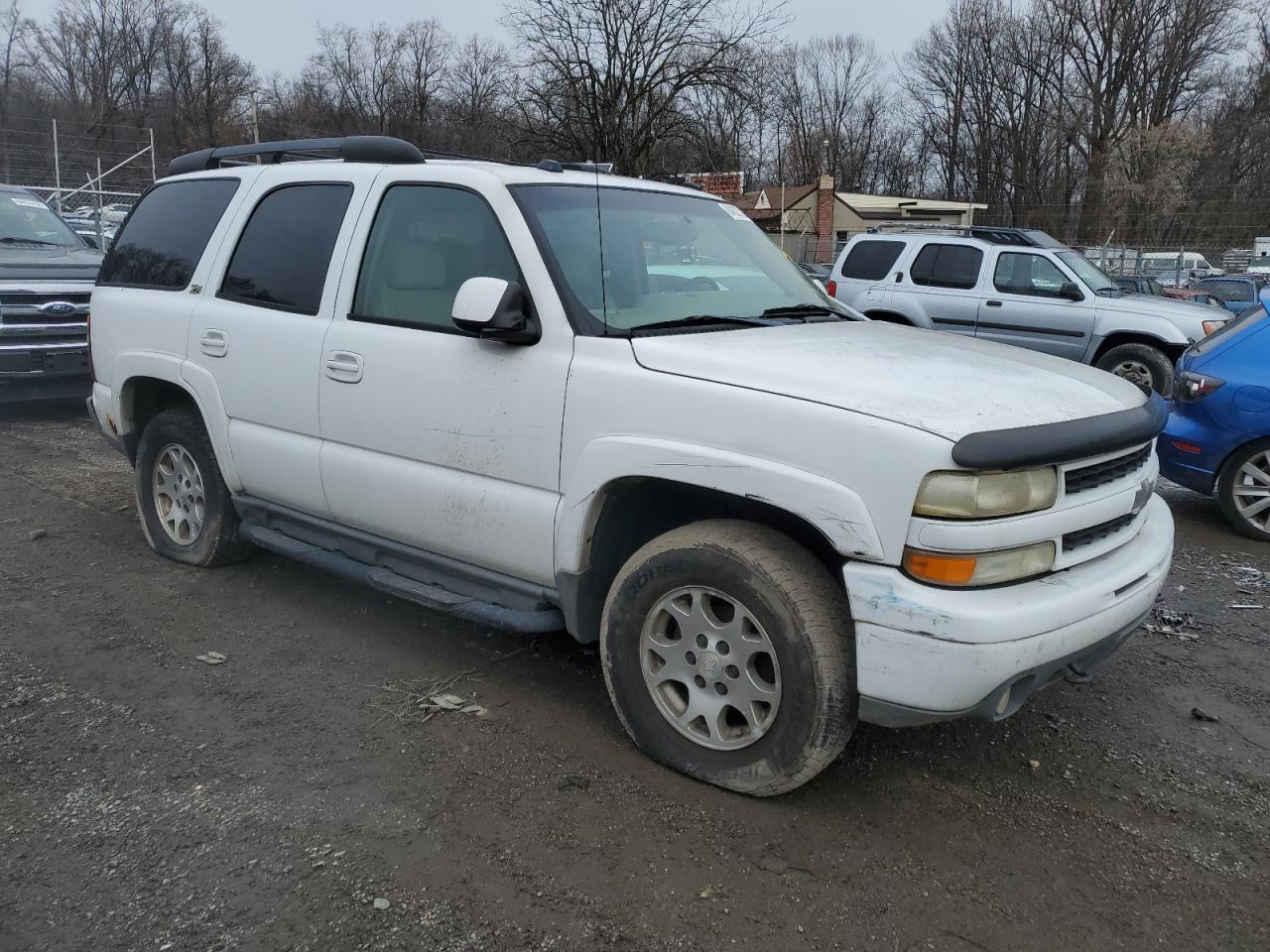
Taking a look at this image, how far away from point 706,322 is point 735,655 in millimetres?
1205

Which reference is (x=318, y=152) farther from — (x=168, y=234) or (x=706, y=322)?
(x=706, y=322)

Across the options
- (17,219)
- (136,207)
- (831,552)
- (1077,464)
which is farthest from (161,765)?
(17,219)

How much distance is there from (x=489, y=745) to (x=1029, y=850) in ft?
5.73

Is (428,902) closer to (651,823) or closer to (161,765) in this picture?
(651,823)

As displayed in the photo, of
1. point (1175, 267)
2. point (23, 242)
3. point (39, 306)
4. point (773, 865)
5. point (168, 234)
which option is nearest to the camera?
point (773, 865)

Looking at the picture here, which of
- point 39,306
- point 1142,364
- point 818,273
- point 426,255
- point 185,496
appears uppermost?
point 818,273

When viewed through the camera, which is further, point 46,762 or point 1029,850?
point 46,762

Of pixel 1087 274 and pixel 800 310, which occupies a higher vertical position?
pixel 1087 274

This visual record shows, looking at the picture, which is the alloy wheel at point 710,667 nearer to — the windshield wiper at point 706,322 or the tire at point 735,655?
the tire at point 735,655

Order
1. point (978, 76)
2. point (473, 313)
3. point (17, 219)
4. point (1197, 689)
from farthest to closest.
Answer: point (978, 76)
point (17, 219)
point (1197, 689)
point (473, 313)

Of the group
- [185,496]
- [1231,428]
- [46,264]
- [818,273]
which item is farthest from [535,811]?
[818,273]

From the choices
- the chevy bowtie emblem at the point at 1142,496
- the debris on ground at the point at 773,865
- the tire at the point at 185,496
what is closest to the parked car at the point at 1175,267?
the chevy bowtie emblem at the point at 1142,496

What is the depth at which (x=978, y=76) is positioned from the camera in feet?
180

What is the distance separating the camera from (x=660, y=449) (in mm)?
3014
